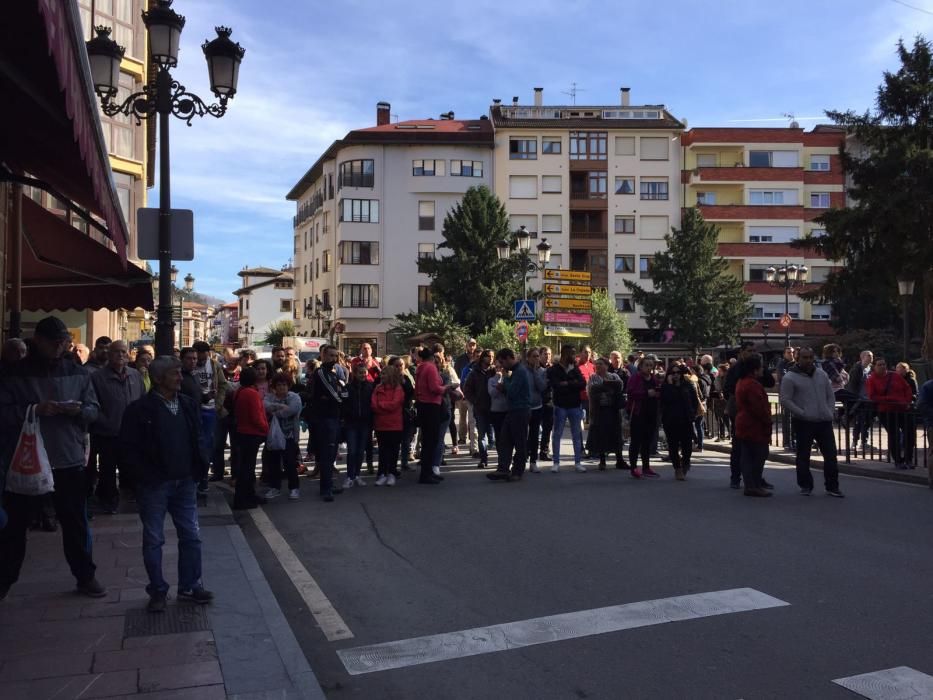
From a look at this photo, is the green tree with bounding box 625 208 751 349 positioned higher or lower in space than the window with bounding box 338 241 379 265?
lower

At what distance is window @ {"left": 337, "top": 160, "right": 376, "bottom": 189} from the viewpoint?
58.5 meters

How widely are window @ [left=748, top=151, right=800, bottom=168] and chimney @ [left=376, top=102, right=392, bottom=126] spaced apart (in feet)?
85.1

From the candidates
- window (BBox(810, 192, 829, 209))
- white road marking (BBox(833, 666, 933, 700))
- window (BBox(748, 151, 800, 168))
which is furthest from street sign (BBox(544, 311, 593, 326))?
window (BBox(810, 192, 829, 209))

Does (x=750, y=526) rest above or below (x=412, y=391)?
below

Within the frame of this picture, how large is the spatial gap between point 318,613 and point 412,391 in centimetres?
665

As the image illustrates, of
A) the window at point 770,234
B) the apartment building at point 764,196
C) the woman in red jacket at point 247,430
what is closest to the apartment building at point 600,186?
the apartment building at point 764,196

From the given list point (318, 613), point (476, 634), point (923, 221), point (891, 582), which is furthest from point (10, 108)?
point (923, 221)

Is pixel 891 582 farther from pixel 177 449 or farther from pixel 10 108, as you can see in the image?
pixel 10 108

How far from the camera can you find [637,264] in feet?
194

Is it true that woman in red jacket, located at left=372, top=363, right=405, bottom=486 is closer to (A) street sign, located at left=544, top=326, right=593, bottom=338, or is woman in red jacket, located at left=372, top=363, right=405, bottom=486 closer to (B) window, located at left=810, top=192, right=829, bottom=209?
(A) street sign, located at left=544, top=326, right=593, bottom=338

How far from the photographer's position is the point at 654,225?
2341 inches

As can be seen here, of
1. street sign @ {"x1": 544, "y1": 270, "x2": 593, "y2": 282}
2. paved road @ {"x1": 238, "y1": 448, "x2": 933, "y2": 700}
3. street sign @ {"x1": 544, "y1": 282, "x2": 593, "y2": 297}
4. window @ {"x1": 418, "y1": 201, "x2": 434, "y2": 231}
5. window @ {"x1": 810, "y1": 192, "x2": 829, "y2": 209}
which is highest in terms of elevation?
window @ {"x1": 810, "y1": 192, "x2": 829, "y2": 209}

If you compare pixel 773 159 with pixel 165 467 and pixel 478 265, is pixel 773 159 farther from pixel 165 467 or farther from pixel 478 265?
pixel 165 467

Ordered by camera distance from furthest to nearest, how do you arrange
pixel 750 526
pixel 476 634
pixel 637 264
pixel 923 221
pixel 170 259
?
1. pixel 637 264
2. pixel 923 221
3. pixel 170 259
4. pixel 750 526
5. pixel 476 634
